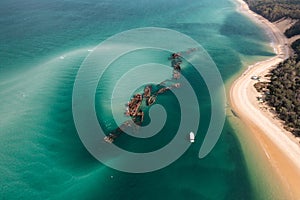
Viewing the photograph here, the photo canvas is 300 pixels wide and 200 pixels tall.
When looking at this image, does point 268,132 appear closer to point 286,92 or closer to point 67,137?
point 286,92

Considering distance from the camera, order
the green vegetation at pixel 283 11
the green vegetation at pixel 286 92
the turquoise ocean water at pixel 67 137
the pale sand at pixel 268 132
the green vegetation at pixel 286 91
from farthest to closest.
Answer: the green vegetation at pixel 283 11 → the green vegetation at pixel 286 91 → the green vegetation at pixel 286 92 → the pale sand at pixel 268 132 → the turquoise ocean water at pixel 67 137

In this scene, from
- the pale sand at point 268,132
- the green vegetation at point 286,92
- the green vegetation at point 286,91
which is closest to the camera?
the pale sand at point 268,132

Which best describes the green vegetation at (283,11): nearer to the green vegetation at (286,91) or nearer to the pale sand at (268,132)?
the green vegetation at (286,91)

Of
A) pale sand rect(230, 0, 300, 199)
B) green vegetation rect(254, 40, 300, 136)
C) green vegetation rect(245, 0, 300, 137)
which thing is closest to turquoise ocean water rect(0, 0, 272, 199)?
pale sand rect(230, 0, 300, 199)

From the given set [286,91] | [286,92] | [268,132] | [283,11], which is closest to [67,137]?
[268,132]

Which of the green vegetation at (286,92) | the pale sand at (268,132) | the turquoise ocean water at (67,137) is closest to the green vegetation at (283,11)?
the turquoise ocean water at (67,137)

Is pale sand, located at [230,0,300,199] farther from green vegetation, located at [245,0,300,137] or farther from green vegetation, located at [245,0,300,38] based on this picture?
green vegetation, located at [245,0,300,38]
